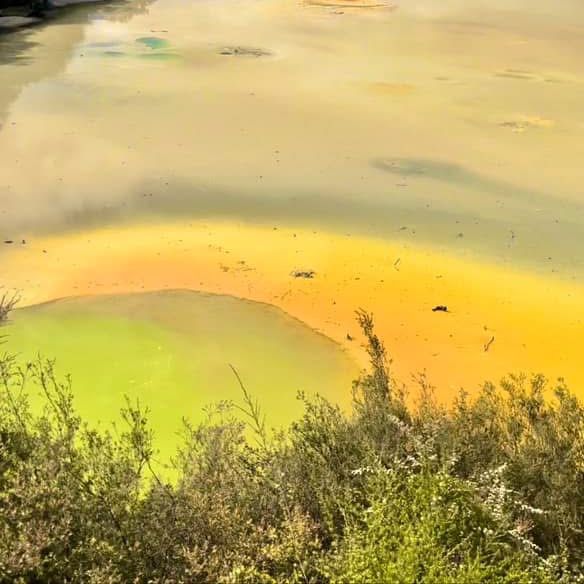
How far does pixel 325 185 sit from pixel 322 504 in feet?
24.4

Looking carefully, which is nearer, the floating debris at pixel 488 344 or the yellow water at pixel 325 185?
the floating debris at pixel 488 344

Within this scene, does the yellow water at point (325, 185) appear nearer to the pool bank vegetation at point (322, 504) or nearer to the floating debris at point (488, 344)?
the floating debris at point (488, 344)

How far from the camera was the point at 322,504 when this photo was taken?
169 inches

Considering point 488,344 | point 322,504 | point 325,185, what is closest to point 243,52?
point 325,185

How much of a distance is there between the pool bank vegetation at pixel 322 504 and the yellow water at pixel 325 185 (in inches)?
90.8

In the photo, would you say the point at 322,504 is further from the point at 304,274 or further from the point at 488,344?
the point at 304,274

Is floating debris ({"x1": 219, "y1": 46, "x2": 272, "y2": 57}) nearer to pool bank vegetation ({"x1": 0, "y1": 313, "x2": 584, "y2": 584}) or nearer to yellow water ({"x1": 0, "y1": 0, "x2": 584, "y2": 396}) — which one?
yellow water ({"x1": 0, "y1": 0, "x2": 584, "y2": 396})

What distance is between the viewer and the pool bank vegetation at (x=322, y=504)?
3.67 m

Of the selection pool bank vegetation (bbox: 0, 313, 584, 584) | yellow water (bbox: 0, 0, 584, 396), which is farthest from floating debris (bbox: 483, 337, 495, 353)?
pool bank vegetation (bbox: 0, 313, 584, 584)

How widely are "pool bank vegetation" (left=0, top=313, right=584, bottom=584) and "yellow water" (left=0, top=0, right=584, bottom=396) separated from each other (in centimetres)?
231

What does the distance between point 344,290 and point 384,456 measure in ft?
12.9

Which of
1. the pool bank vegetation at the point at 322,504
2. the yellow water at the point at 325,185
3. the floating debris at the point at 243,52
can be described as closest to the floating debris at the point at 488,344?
the yellow water at the point at 325,185

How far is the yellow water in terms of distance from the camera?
820 centimetres

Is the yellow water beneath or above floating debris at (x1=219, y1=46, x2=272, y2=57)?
beneath
